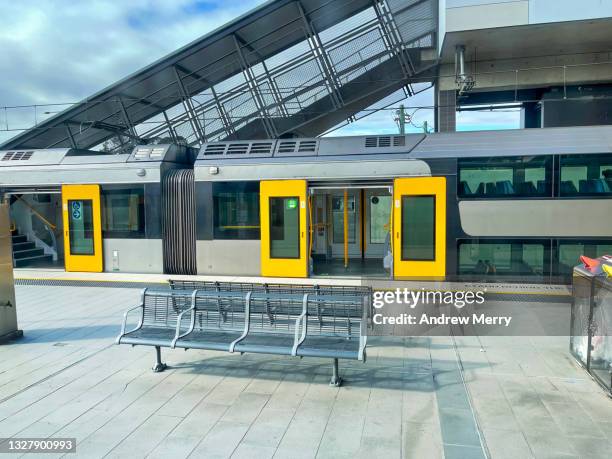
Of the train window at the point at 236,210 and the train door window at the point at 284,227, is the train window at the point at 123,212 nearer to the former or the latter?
the train window at the point at 236,210

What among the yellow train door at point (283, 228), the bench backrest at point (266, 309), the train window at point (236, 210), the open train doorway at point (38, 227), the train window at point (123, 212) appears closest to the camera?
the bench backrest at point (266, 309)

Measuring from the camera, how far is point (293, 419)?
387 centimetres

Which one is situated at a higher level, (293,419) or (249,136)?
(249,136)

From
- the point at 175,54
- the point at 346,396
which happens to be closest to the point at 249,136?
the point at 175,54

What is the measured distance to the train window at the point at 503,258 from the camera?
851cm

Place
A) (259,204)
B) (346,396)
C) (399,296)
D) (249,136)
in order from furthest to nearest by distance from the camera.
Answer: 1. (249,136)
2. (259,204)
3. (399,296)
4. (346,396)

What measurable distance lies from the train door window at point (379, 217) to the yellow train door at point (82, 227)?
7070 mm

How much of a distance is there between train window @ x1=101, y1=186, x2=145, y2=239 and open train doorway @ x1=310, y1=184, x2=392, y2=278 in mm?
4349

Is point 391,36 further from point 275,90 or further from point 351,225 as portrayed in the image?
point 351,225

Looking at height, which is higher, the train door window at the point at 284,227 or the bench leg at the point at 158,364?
the train door window at the point at 284,227

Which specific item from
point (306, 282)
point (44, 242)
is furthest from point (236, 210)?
point (44, 242)

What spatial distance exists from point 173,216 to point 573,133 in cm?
878

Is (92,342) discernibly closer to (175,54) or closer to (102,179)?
(102,179)

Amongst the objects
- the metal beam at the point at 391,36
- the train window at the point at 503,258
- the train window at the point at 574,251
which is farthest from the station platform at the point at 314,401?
the metal beam at the point at 391,36
